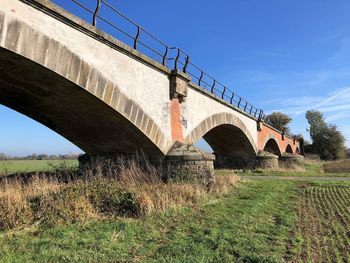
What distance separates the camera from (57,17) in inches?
362

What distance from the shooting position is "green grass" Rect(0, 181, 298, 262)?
17.8 ft

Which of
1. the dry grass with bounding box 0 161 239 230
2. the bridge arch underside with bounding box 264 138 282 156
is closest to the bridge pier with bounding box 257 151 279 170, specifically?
the bridge arch underside with bounding box 264 138 282 156

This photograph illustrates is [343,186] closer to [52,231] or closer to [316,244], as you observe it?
[316,244]

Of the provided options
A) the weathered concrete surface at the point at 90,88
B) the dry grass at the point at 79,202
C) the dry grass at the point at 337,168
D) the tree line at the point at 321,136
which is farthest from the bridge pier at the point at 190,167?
the tree line at the point at 321,136

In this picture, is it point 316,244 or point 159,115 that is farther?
point 159,115

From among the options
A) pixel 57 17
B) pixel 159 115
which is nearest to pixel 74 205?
pixel 57 17

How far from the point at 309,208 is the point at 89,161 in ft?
32.7

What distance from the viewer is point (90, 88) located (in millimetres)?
10242

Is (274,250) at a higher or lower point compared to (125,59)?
lower

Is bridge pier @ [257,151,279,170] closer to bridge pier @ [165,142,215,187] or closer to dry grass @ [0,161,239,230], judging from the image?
bridge pier @ [165,142,215,187]

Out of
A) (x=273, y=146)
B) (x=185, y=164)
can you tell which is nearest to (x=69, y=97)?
(x=185, y=164)

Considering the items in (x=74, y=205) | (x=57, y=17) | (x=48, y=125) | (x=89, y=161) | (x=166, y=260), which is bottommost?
(x=166, y=260)

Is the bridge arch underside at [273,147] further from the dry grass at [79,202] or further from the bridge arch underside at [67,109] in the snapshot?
the dry grass at [79,202]

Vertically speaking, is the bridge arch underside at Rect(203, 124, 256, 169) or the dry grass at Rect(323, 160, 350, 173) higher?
the bridge arch underside at Rect(203, 124, 256, 169)
